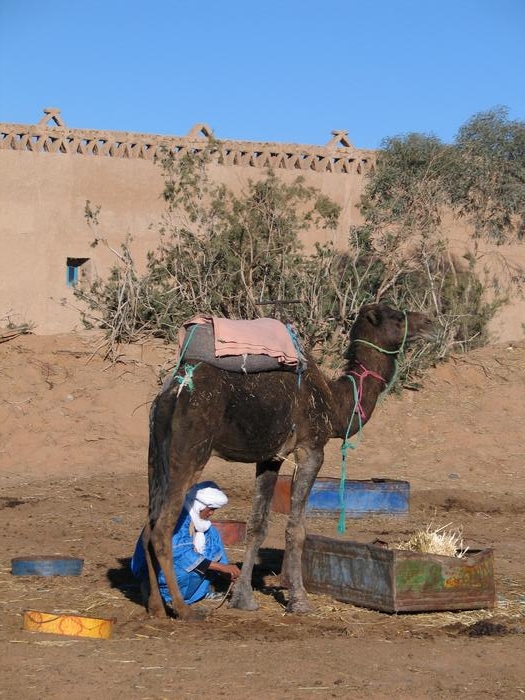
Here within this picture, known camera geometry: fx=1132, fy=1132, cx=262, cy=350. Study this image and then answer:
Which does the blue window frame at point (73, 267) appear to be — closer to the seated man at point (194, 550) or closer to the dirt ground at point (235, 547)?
the dirt ground at point (235, 547)

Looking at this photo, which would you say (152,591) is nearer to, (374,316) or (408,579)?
(408,579)

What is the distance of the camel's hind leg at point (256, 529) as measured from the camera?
830cm

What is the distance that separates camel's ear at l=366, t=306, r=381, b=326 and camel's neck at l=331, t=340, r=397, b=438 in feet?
0.69

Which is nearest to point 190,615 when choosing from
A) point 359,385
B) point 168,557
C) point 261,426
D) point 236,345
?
point 168,557

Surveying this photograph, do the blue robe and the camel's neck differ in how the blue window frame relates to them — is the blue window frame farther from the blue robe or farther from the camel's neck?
the blue robe

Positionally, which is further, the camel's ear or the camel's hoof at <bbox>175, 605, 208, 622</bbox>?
the camel's ear

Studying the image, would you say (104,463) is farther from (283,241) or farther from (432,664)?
(432,664)

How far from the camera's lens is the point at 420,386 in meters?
18.8

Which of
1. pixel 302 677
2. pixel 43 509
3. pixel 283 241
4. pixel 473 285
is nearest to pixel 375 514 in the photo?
pixel 43 509

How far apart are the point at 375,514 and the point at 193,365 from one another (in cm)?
524

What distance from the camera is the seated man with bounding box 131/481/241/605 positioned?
8234 millimetres

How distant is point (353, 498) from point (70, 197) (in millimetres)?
11676

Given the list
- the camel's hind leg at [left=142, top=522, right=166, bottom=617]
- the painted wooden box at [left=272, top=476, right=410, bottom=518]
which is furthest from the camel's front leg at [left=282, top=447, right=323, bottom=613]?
the painted wooden box at [left=272, top=476, right=410, bottom=518]

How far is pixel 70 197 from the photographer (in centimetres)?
2220
